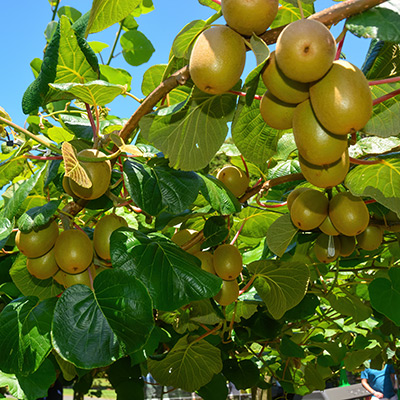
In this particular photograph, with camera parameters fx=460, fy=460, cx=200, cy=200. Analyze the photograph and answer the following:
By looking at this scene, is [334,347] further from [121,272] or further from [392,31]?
[392,31]

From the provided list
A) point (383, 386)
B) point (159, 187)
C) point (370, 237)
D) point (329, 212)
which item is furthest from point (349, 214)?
point (383, 386)

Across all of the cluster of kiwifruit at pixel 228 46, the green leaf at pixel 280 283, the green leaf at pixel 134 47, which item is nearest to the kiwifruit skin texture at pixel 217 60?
the cluster of kiwifruit at pixel 228 46

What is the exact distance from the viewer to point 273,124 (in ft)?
2.49

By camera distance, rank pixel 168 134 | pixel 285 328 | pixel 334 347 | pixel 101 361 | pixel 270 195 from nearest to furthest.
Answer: pixel 101 361, pixel 168 134, pixel 270 195, pixel 285 328, pixel 334 347

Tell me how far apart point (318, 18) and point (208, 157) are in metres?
0.37

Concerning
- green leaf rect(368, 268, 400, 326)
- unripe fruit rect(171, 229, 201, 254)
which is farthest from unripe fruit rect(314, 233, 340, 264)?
unripe fruit rect(171, 229, 201, 254)

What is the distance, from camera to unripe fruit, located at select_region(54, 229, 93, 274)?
3.43 feet

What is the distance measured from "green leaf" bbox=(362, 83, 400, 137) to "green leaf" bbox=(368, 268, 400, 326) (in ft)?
2.79

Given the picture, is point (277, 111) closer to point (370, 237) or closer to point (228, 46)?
point (228, 46)

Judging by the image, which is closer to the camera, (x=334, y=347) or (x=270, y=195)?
(x=270, y=195)

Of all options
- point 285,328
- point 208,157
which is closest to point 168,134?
point 208,157

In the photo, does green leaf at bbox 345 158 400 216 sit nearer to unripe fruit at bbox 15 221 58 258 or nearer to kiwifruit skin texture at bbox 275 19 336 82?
kiwifruit skin texture at bbox 275 19 336 82

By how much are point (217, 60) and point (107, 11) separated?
0.33 meters

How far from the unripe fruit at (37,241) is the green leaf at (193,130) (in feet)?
1.17
